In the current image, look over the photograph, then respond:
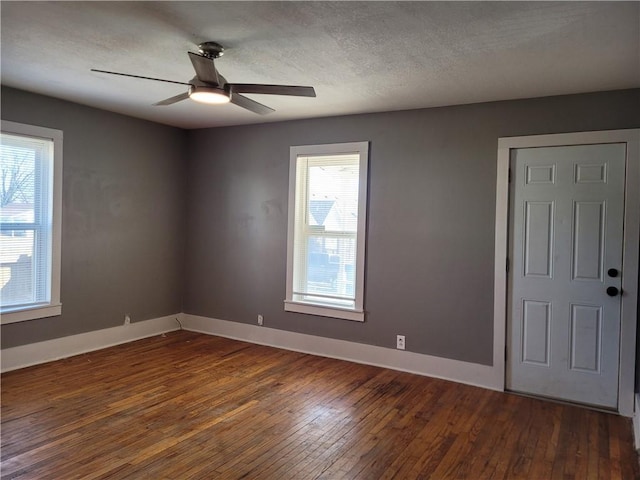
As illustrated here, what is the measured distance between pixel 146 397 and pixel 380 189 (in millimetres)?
2800

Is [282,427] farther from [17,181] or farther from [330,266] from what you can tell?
[17,181]

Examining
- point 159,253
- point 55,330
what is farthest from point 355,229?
point 55,330

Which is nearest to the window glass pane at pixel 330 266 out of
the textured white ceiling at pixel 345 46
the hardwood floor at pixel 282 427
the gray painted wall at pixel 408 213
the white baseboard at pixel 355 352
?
the gray painted wall at pixel 408 213

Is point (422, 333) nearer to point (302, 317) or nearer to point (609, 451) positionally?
point (302, 317)

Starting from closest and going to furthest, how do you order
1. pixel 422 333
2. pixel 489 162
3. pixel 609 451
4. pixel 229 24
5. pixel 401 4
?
pixel 401 4 → pixel 229 24 → pixel 609 451 → pixel 489 162 → pixel 422 333

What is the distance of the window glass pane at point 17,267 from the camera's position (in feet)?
13.5

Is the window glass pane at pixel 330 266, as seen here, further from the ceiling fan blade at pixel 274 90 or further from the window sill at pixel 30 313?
the window sill at pixel 30 313

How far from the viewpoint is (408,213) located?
Result: 173 inches

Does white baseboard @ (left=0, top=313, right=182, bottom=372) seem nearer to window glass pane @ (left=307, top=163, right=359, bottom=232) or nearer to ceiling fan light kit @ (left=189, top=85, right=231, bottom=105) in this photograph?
window glass pane @ (left=307, top=163, right=359, bottom=232)

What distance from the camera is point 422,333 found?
4.31 metres

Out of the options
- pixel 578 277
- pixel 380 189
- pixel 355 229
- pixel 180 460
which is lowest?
pixel 180 460

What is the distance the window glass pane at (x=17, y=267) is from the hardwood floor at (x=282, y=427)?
685 millimetres

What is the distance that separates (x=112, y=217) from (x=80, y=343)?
1.37 metres

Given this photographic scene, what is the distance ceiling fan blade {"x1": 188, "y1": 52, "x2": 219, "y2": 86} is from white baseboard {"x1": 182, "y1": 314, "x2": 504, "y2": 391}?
2.96 m
